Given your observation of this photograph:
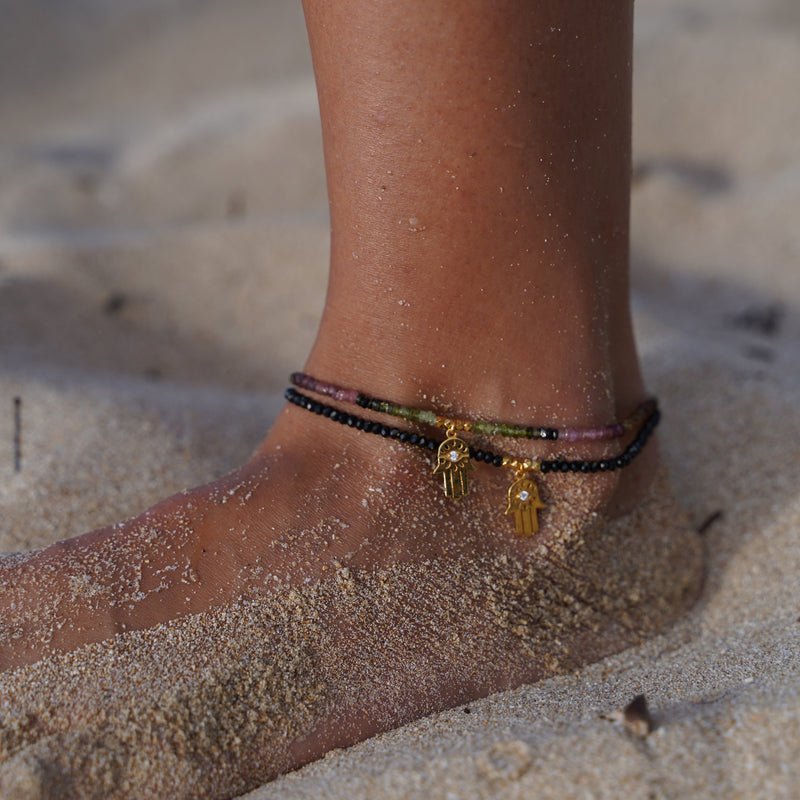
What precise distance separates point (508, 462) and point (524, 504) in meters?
0.07

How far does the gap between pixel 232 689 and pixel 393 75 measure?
800 mm

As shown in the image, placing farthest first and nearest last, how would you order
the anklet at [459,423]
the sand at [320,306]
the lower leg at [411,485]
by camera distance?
1. the anklet at [459,423]
2. the lower leg at [411,485]
3. the sand at [320,306]

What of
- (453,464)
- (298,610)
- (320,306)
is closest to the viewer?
(298,610)

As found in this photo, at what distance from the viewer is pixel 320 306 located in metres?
2.43

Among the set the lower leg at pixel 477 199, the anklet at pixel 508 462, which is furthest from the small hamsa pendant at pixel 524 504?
the lower leg at pixel 477 199

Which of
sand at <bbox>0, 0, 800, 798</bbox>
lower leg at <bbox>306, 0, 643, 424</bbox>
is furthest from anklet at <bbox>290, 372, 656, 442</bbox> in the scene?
sand at <bbox>0, 0, 800, 798</bbox>

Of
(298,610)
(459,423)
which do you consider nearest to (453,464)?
(459,423)

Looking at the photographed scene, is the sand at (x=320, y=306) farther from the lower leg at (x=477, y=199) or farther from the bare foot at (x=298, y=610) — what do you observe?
the lower leg at (x=477, y=199)

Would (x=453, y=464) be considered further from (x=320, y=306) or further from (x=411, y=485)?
(x=320, y=306)

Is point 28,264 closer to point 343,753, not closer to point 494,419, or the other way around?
point 494,419

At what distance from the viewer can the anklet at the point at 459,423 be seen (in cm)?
121

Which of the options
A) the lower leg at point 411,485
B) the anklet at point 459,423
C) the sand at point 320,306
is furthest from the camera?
the anklet at point 459,423

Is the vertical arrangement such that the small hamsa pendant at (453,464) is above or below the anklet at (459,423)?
below

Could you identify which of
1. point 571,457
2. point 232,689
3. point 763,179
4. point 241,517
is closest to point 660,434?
point 571,457
